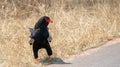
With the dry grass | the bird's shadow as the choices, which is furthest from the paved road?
the dry grass

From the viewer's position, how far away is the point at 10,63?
6914 millimetres

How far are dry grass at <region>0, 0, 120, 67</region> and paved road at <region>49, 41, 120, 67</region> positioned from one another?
0.29 meters

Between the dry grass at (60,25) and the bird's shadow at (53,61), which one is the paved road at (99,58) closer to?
the bird's shadow at (53,61)

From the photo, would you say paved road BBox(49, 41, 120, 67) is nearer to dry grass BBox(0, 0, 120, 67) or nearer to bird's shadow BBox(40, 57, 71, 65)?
bird's shadow BBox(40, 57, 71, 65)

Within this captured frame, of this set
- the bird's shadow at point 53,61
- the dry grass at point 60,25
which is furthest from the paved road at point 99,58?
the dry grass at point 60,25

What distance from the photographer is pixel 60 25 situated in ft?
30.6

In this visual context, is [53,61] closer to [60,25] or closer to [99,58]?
[99,58]

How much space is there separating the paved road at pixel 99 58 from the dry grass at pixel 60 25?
29cm

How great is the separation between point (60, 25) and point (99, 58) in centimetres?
235

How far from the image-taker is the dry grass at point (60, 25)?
7.58 meters

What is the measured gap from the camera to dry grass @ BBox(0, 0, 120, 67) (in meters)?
7.58

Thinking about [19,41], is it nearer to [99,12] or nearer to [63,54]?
[63,54]

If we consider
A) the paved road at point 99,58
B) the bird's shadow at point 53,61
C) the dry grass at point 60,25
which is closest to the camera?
the paved road at point 99,58

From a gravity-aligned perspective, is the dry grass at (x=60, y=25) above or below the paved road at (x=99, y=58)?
above
